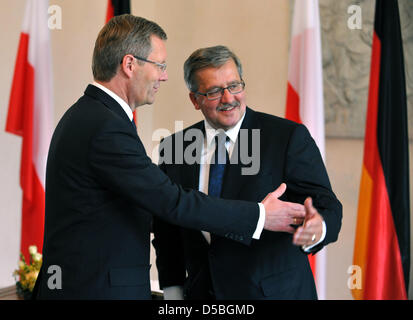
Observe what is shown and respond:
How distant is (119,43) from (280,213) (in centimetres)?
87

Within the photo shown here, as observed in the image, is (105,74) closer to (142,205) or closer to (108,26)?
(108,26)

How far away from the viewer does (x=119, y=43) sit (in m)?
1.86

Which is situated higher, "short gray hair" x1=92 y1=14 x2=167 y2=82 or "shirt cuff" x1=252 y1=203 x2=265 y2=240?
"short gray hair" x1=92 y1=14 x2=167 y2=82

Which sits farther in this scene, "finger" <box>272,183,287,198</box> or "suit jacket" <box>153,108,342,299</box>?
"suit jacket" <box>153,108,342,299</box>

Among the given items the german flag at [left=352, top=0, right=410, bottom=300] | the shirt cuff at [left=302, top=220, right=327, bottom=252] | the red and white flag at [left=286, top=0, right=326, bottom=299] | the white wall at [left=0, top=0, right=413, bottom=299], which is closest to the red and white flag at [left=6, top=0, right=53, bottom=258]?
the white wall at [left=0, top=0, right=413, bottom=299]

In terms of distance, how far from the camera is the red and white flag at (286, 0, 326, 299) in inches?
138

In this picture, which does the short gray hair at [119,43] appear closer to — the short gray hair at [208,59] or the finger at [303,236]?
the short gray hair at [208,59]

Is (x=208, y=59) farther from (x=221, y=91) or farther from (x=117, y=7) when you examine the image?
(x=117, y=7)

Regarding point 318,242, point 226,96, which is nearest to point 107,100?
point 226,96

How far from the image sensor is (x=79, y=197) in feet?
5.63

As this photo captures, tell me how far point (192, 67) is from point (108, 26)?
47cm

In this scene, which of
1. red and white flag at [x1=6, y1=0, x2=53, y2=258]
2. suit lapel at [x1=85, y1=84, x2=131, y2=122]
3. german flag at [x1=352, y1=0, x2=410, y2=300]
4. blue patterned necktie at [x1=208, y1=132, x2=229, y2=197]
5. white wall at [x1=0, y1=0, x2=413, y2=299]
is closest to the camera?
suit lapel at [x1=85, y1=84, x2=131, y2=122]

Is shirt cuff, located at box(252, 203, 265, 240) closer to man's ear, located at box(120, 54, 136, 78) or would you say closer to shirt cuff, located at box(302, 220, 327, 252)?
shirt cuff, located at box(302, 220, 327, 252)

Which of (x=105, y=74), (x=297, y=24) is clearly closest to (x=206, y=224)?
(x=105, y=74)
